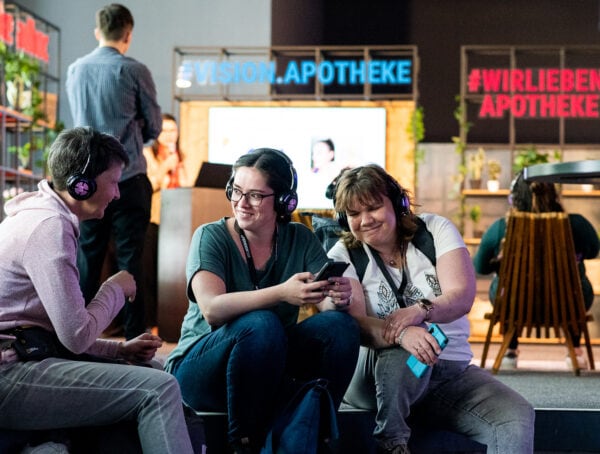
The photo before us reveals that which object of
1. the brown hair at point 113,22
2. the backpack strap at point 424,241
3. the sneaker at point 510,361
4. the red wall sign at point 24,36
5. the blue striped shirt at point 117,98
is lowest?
the sneaker at point 510,361

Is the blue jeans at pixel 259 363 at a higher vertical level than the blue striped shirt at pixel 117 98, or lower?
lower

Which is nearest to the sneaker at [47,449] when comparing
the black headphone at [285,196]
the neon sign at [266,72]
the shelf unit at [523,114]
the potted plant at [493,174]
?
the black headphone at [285,196]

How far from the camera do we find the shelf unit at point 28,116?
9156mm

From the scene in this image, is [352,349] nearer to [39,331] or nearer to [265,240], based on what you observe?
[265,240]

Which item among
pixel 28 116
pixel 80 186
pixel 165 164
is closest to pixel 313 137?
pixel 165 164

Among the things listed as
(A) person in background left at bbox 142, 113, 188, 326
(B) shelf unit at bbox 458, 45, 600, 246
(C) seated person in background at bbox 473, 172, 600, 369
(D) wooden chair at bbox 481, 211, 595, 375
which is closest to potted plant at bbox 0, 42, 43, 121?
(A) person in background left at bbox 142, 113, 188, 326

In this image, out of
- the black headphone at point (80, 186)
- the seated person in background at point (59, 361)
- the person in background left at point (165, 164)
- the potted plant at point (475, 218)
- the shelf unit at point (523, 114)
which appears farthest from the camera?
the shelf unit at point (523, 114)

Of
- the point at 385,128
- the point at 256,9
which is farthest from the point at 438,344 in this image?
the point at 256,9

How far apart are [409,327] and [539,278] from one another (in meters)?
1.99

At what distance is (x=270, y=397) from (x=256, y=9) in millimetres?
8846

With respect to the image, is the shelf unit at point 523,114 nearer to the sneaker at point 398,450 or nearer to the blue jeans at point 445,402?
the blue jeans at point 445,402

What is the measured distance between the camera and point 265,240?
8.42 ft

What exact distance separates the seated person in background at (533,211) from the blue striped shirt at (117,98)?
1684 millimetres

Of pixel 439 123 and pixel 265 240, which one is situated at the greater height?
pixel 439 123
